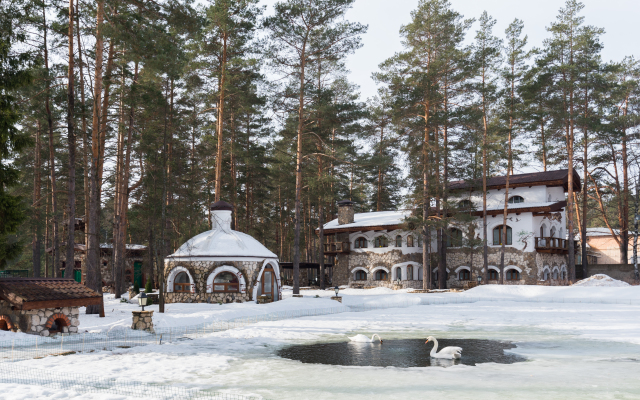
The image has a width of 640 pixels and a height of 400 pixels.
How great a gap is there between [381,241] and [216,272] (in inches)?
722

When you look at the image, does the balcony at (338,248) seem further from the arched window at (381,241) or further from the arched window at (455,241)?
the arched window at (455,241)

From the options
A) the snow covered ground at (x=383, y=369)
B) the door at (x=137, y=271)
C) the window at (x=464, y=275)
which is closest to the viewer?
the snow covered ground at (x=383, y=369)

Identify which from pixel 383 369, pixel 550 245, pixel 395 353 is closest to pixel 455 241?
pixel 550 245

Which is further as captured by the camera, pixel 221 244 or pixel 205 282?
pixel 221 244

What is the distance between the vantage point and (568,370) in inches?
373

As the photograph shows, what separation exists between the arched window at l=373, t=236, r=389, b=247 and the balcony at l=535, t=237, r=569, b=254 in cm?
1044

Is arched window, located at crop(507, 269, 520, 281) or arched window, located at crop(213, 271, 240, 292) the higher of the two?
arched window, located at crop(213, 271, 240, 292)

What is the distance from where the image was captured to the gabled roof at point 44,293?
467 inches

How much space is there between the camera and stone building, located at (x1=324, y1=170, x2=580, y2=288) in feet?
109

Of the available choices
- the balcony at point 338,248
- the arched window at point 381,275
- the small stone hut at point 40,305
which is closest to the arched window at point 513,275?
the arched window at point 381,275

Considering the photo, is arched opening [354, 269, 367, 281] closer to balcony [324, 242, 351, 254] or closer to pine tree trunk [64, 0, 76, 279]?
balcony [324, 242, 351, 254]

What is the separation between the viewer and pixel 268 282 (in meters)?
24.2

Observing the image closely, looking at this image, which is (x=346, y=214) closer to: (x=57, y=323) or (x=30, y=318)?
(x=57, y=323)

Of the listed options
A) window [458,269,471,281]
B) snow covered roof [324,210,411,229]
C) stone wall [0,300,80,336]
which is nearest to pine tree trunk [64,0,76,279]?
stone wall [0,300,80,336]
